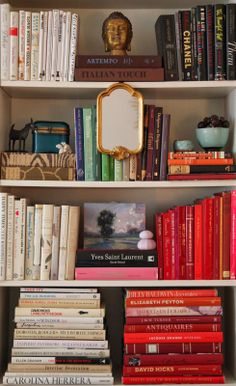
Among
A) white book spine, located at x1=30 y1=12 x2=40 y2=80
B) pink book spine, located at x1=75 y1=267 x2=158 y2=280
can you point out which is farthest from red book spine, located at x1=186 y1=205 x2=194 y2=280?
white book spine, located at x1=30 y1=12 x2=40 y2=80

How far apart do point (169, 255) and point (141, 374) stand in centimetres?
38

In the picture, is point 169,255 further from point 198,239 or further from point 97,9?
point 97,9

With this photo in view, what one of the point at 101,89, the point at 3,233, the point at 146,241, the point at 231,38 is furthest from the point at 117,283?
the point at 231,38

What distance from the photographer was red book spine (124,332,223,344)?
5.79 feet

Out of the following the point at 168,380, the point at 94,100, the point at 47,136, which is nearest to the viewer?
the point at 168,380

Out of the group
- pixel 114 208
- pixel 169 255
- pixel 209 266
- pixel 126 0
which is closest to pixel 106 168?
pixel 114 208

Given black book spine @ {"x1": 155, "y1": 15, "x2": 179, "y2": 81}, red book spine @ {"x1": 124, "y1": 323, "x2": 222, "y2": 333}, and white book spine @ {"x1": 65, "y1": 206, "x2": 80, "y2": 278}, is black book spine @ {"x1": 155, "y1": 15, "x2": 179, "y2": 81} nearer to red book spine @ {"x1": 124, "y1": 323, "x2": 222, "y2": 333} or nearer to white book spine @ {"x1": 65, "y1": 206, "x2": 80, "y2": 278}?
white book spine @ {"x1": 65, "y1": 206, "x2": 80, "y2": 278}

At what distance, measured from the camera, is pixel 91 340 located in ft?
5.80

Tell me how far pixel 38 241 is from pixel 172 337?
53cm

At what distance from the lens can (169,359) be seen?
1760mm

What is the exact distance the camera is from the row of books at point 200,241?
5.87 ft

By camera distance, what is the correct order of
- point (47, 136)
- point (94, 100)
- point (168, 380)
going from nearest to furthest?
point (168, 380) < point (47, 136) < point (94, 100)

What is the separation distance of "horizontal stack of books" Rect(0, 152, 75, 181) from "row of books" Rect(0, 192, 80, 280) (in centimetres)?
8

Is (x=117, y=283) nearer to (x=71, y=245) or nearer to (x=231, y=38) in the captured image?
(x=71, y=245)
